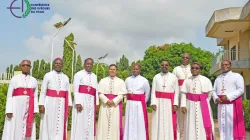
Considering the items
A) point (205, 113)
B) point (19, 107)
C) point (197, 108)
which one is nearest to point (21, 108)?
point (19, 107)

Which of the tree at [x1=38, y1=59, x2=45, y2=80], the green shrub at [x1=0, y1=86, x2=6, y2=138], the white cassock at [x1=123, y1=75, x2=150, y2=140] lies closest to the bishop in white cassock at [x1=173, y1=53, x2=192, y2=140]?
the white cassock at [x1=123, y1=75, x2=150, y2=140]

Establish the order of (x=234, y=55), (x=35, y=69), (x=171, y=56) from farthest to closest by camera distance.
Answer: (x=35, y=69) → (x=171, y=56) → (x=234, y=55)

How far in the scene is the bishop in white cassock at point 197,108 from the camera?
7754 mm

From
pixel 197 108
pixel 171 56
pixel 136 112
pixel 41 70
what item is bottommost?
pixel 136 112

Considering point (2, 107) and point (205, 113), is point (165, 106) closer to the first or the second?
point (205, 113)

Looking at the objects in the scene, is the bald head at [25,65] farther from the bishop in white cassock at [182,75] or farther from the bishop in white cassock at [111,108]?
the bishop in white cassock at [182,75]

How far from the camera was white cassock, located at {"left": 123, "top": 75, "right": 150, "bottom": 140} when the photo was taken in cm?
815

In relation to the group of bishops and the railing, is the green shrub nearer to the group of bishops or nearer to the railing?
the group of bishops

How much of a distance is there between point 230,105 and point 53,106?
149 inches

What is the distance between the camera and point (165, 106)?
805 centimetres

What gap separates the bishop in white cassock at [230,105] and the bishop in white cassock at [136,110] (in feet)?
5.52

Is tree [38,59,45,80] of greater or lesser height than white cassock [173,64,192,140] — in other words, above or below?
above

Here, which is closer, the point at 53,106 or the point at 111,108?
the point at 53,106

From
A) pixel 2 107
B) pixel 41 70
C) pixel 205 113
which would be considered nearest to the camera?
pixel 205 113
